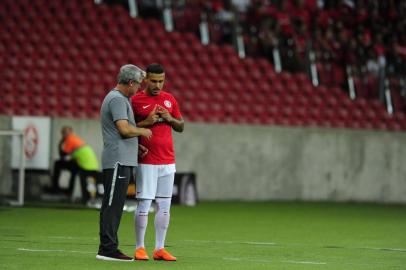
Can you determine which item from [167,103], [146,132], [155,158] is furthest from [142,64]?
[146,132]

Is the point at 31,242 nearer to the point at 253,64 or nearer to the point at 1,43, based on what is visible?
the point at 1,43

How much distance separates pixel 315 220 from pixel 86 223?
4.50 metres

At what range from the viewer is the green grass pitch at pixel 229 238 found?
10812mm

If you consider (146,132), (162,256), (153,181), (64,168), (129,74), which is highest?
(129,74)

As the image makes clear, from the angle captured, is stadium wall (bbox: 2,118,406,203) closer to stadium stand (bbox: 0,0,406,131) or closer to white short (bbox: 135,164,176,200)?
stadium stand (bbox: 0,0,406,131)

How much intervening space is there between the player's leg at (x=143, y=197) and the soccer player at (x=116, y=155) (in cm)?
19

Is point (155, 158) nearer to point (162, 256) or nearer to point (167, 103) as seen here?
point (167, 103)

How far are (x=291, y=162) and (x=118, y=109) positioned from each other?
1612 cm

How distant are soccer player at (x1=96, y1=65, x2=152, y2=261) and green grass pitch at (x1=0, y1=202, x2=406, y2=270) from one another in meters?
0.27

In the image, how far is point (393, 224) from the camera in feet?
60.1

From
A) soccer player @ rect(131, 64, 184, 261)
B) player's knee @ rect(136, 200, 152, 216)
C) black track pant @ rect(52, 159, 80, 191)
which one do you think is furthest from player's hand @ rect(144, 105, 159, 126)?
black track pant @ rect(52, 159, 80, 191)

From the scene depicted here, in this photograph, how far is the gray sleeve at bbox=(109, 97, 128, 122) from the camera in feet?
34.8

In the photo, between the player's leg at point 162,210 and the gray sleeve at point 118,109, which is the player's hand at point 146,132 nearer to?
the gray sleeve at point 118,109

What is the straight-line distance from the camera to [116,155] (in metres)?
10.7
